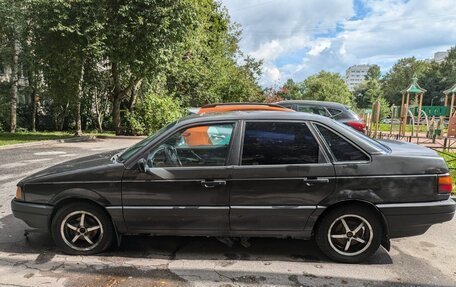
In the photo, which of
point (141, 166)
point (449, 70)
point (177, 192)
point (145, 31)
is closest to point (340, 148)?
point (177, 192)

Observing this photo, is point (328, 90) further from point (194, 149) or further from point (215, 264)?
point (215, 264)

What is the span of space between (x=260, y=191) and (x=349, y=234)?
108cm

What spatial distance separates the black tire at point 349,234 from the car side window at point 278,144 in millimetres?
653

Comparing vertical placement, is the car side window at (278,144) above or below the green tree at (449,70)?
below

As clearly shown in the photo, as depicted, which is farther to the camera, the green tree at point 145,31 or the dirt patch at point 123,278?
the green tree at point 145,31

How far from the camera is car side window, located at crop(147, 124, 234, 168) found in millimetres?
3945

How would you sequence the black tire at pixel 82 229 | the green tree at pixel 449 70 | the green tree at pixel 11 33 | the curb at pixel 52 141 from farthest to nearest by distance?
the green tree at pixel 449 70, the green tree at pixel 11 33, the curb at pixel 52 141, the black tire at pixel 82 229

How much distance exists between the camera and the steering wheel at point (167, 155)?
3.95 metres

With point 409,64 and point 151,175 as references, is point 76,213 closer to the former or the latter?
point 151,175

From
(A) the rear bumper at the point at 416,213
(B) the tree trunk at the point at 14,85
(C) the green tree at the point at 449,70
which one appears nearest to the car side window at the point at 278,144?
(A) the rear bumper at the point at 416,213

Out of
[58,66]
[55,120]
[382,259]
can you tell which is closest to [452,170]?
[382,259]

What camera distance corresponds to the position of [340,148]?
12.8 ft

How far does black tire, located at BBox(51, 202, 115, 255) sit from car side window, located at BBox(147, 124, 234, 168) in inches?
33.2

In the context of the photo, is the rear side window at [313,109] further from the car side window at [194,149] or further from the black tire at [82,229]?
the black tire at [82,229]
